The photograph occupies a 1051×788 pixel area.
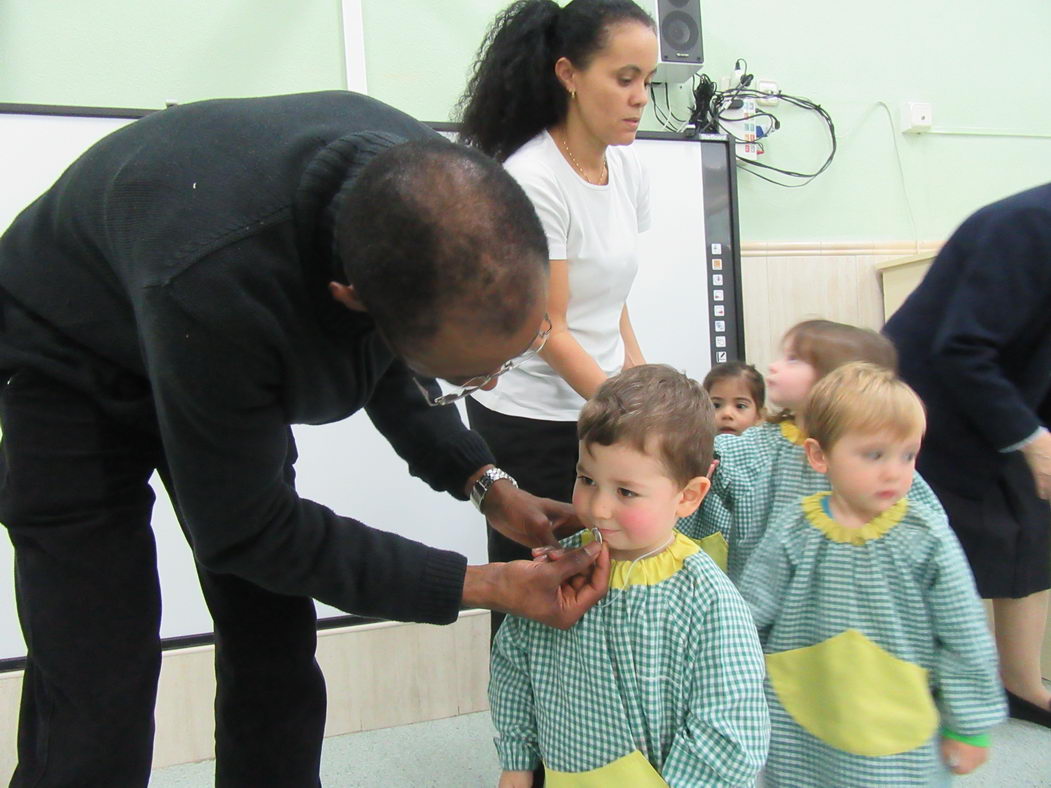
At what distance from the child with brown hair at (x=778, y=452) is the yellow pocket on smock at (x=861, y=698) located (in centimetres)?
22

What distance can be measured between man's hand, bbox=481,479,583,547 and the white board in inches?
36.6

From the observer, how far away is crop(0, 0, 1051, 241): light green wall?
2000 mm

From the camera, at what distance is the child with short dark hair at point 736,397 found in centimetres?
181

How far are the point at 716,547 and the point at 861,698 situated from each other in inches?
14.0

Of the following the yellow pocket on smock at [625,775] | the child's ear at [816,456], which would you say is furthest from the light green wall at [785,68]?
the yellow pocket on smock at [625,775]

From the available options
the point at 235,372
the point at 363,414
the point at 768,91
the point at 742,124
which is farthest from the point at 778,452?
the point at 768,91

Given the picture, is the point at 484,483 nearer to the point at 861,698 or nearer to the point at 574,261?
the point at 574,261

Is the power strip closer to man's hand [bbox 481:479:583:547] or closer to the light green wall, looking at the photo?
the light green wall

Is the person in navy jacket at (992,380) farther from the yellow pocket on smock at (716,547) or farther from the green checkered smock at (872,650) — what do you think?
the yellow pocket on smock at (716,547)

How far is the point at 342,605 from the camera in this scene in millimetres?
896

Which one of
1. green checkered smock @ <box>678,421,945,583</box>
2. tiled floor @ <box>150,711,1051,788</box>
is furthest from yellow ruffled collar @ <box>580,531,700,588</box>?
tiled floor @ <box>150,711,1051,788</box>

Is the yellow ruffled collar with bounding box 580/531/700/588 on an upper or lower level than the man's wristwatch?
lower

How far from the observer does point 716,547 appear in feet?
4.65

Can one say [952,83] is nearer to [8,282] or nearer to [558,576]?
[558,576]
